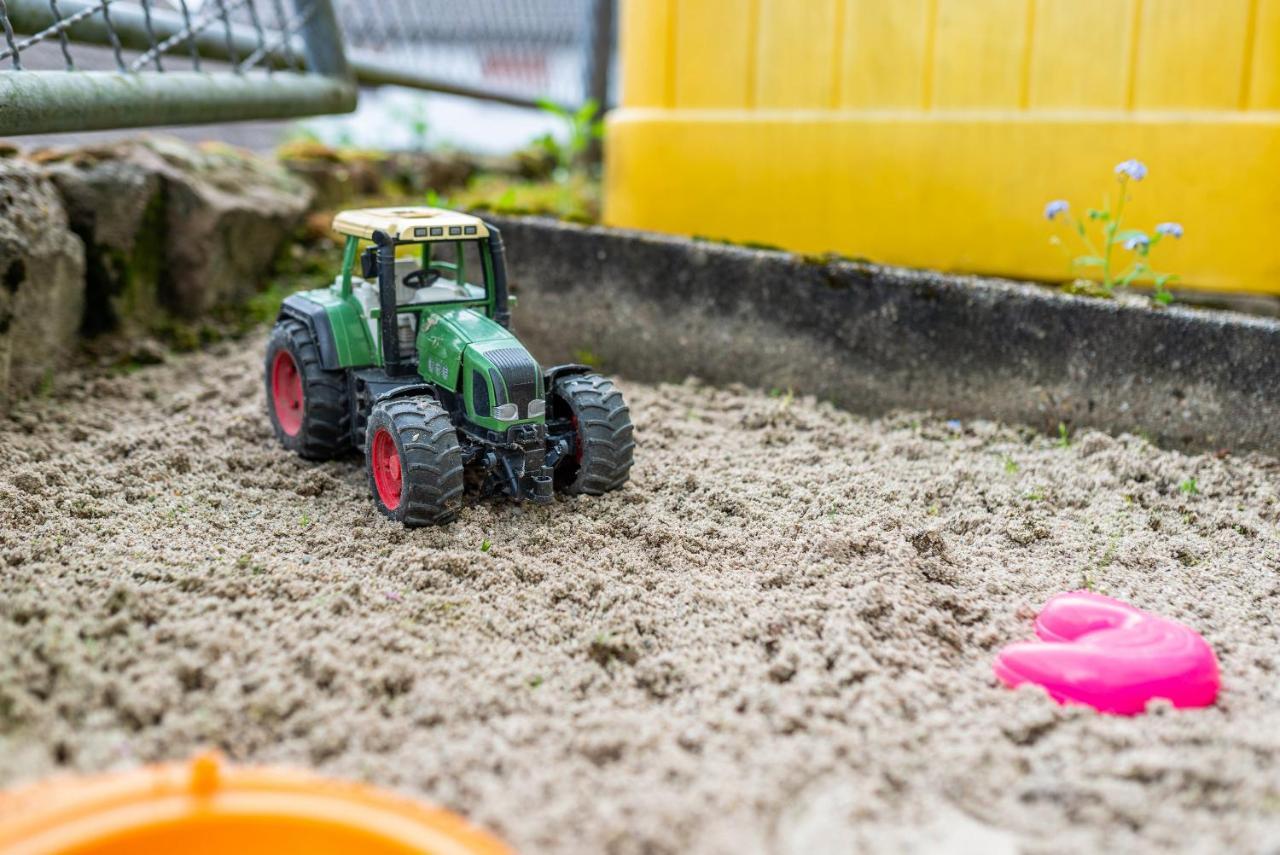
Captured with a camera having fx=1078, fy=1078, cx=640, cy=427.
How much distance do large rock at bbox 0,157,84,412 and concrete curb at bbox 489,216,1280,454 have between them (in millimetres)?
1539

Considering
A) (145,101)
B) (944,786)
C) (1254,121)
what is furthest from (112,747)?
(1254,121)

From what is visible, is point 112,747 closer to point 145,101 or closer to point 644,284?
point 145,101

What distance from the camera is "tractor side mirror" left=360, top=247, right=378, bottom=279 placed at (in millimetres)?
2953

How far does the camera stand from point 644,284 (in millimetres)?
3977

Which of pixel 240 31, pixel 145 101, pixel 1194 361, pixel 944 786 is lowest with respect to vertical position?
pixel 944 786

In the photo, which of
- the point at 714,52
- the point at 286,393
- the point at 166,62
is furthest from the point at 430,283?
the point at 166,62

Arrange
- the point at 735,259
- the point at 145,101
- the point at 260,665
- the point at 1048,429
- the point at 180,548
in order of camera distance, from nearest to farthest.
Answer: the point at 260,665, the point at 180,548, the point at 145,101, the point at 1048,429, the point at 735,259

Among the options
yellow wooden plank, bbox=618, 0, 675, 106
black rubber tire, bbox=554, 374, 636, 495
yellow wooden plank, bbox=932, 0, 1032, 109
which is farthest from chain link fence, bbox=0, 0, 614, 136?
yellow wooden plank, bbox=932, 0, 1032, 109

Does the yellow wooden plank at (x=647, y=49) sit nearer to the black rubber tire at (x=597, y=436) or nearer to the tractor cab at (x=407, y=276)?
the tractor cab at (x=407, y=276)

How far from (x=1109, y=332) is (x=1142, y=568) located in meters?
0.97

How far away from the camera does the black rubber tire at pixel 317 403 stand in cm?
310

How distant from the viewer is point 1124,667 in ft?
6.63

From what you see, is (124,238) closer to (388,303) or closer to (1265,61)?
(388,303)

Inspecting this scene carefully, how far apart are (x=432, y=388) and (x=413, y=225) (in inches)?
17.3
